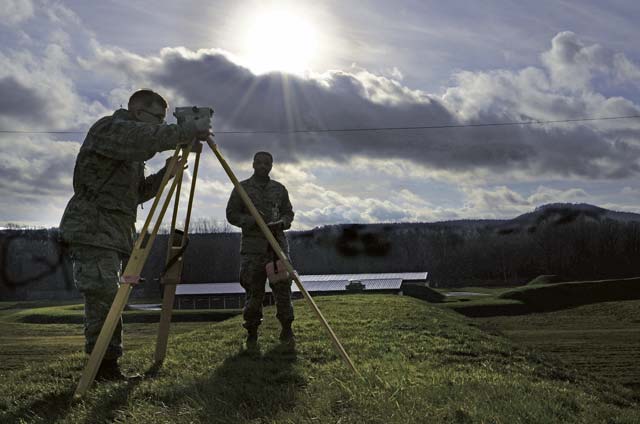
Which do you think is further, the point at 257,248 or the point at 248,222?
the point at 257,248

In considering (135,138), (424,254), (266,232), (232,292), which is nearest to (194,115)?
(135,138)

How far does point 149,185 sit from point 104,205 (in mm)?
823

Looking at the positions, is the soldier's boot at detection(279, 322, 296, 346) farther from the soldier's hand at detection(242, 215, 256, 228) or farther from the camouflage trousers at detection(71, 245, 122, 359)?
the camouflage trousers at detection(71, 245, 122, 359)

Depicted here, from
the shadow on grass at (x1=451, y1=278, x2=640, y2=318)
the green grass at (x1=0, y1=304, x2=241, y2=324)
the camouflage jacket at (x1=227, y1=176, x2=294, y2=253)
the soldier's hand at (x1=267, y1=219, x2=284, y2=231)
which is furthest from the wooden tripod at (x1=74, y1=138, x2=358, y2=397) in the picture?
the shadow on grass at (x1=451, y1=278, x2=640, y2=318)

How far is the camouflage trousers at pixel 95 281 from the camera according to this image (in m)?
6.75

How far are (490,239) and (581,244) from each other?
1663 centimetres

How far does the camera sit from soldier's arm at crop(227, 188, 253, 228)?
9680mm

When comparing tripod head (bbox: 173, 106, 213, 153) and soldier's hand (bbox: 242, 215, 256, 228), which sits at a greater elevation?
tripod head (bbox: 173, 106, 213, 153)

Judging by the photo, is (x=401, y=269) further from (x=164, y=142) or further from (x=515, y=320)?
(x=164, y=142)

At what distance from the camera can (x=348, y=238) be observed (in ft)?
408

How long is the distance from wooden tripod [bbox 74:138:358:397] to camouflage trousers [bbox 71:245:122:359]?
1.28ft

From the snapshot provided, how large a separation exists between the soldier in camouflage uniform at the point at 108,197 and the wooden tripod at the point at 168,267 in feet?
1.21

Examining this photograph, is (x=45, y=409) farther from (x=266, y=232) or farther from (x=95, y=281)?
(x=266, y=232)

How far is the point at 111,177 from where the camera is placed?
7.00 meters
